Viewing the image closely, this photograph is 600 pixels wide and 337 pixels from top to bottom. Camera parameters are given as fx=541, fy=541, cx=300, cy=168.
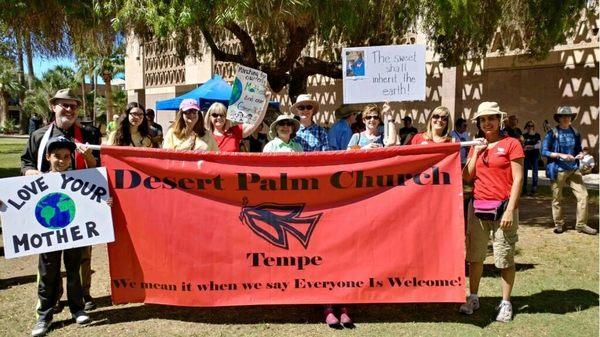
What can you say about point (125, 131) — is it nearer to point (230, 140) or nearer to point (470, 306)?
point (230, 140)

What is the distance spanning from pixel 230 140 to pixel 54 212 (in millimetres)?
1831

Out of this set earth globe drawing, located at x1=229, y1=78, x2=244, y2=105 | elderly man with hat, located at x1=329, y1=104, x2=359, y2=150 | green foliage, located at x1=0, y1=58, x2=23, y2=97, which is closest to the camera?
earth globe drawing, located at x1=229, y1=78, x2=244, y2=105

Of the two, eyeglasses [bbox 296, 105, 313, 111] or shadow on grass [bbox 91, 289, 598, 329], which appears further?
eyeglasses [bbox 296, 105, 313, 111]

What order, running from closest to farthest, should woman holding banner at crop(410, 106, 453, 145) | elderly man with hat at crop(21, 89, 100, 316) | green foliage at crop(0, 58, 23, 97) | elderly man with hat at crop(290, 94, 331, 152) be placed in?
elderly man with hat at crop(21, 89, 100, 316) < woman holding banner at crop(410, 106, 453, 145) < elderly man with hat at crop(290, 94, 331, 152) < green foliage at crop(0, 58, 23, 97)

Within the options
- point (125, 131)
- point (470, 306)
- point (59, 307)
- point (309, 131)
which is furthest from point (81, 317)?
point (470, 306)

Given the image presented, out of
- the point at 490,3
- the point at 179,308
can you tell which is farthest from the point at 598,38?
the point at 179,308

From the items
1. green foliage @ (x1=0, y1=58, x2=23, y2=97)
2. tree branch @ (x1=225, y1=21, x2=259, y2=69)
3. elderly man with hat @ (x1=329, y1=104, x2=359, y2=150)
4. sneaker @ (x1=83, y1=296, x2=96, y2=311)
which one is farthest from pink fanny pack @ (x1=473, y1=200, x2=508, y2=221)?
green foliage @ (x1=0, y1=58, x2=23, y2=97)

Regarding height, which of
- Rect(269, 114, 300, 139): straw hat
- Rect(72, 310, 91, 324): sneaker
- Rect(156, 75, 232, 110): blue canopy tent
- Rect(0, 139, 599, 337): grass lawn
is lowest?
Rect(0, 139, 599, 337): grass lawn

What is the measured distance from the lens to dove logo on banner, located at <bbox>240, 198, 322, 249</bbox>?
4641mm

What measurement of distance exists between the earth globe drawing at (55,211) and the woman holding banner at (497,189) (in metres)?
3.40

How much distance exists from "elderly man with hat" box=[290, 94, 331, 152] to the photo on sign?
0.58 metres

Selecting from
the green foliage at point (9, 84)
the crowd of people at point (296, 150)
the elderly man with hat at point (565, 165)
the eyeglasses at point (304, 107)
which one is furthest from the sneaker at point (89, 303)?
the green foliage at point (9, 84)

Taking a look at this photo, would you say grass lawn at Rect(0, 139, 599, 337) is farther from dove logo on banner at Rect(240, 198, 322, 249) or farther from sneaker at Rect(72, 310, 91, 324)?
dove logo on banner at Rect(240, 198, 322, 249)

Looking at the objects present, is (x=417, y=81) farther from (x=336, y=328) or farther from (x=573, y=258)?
(x=573, y=258)
